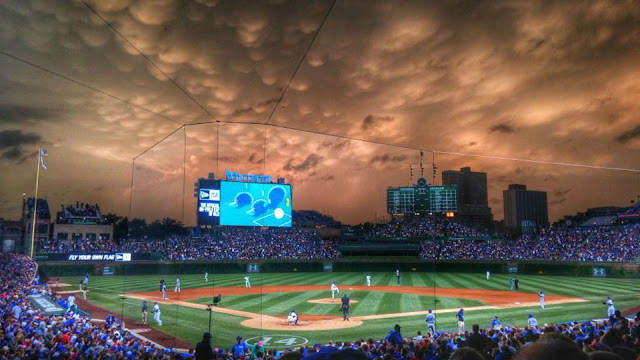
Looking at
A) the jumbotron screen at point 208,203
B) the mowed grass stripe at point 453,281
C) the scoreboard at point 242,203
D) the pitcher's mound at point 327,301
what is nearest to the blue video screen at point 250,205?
the scoreboard at point 242,203

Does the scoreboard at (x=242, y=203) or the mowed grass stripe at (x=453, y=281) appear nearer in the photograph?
the scoreboard at (x=242, y=203)

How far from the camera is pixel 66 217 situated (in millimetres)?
73625

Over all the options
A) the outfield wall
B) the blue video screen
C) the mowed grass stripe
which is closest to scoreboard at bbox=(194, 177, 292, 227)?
the blue video screen

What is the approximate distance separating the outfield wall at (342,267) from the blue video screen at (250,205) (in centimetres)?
711

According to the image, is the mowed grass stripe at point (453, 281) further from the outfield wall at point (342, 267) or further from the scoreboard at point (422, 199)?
the scoreboard at point (422, 199)

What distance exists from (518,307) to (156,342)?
21.2 meters

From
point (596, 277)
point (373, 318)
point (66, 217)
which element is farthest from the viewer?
point (66, 217)

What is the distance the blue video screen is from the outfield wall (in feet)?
23.3

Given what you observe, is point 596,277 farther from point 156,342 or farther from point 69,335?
point 69,335

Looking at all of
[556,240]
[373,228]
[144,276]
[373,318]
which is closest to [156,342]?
[373,318]

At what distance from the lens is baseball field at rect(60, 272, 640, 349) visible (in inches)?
821

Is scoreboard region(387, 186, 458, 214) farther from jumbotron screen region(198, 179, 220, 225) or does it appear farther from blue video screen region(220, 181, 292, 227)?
jumbotron screen region(198, 179, 220, 225)

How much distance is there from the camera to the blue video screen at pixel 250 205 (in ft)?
118

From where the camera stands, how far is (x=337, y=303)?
1155 inches
